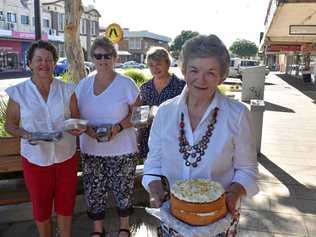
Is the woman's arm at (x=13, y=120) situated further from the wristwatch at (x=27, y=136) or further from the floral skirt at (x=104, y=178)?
the floral skirt at (x=104, y=178)

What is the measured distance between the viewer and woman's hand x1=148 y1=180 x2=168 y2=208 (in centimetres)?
199

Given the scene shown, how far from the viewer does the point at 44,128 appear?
3107 mm

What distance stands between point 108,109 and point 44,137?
23.6 inches

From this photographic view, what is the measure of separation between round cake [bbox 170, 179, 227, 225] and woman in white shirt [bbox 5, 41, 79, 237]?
1562 mm

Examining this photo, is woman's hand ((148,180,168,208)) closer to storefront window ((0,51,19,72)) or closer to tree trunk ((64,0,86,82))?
tree trunk ((64,0,86,82))

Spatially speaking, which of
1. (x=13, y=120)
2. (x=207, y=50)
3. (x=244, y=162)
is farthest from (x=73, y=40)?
(x=244, y=162)

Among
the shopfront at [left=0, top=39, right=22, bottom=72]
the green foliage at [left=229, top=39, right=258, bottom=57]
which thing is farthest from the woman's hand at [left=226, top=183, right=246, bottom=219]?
the green foliage at [left=229, top=39, right=258, bottom=57]

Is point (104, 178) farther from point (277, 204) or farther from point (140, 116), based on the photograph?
point (277, 204)

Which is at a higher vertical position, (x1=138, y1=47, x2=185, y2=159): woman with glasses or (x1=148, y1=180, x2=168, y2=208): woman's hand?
(x1=138, y1=47, x2=185, y2=159): woman with glasses

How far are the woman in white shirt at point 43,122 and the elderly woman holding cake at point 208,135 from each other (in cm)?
130

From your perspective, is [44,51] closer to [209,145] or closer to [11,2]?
[209,145]

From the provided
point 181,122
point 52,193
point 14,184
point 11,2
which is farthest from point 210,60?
point 11,2

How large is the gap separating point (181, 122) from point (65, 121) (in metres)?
1.27

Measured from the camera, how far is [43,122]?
310cm
